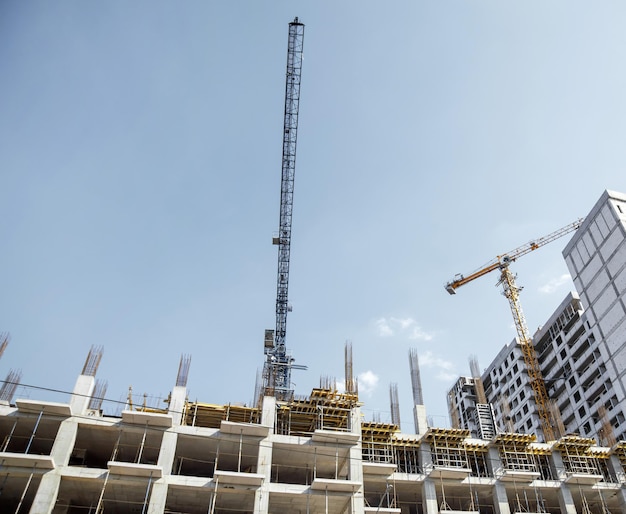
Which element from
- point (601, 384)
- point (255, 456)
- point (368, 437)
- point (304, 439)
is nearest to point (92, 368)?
point (255, 456)

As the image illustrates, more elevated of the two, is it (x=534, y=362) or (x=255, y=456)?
(x=534, y=362)

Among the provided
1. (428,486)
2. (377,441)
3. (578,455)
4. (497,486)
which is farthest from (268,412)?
(578,455)

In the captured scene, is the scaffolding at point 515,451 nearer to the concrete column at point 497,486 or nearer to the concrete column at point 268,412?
the concrete column at point 497,486

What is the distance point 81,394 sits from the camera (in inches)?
1272

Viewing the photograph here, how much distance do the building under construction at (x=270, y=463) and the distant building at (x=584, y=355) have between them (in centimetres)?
1320

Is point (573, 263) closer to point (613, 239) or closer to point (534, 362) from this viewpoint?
point (613, 239)

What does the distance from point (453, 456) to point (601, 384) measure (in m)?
32.5

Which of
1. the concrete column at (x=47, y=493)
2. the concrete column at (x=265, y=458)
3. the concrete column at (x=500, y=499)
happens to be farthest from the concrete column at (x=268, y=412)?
the concrete column at (x=500, y=499)

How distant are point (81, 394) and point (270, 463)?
1247 centimetres

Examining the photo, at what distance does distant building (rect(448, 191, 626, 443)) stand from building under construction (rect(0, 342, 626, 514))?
520 inches

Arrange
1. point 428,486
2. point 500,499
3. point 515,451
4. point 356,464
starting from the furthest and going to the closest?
point 515,451 → point 500,499 → point 428,486 → point 356,464

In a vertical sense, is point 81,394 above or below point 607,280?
below

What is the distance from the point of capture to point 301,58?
2087 inches

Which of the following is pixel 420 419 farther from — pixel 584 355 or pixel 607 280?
pixel 584 355
